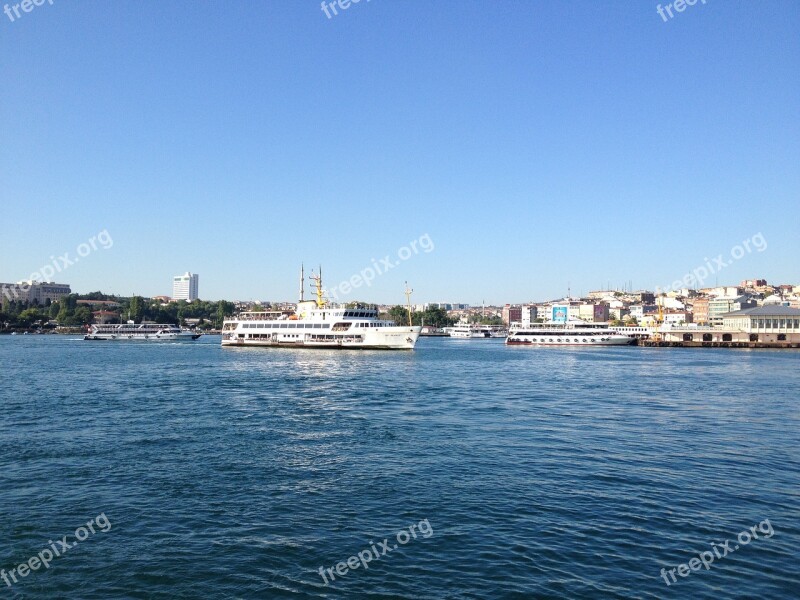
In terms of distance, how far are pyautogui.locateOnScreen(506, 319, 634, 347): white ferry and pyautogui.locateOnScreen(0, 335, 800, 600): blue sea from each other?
88968 millimetres

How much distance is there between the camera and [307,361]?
2606 inches

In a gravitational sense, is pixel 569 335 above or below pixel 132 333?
below

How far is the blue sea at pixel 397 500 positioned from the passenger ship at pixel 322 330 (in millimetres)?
50859

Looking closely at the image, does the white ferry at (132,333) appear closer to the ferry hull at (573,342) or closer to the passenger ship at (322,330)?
the passenger ship at (322,330)

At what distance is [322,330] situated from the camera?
3388 inches

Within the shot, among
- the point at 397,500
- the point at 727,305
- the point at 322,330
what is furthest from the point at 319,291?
the point at 727,305

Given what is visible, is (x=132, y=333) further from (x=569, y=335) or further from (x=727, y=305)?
(x=727, y=305)

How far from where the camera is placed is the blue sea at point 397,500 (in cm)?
1075

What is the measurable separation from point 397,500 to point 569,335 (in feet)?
362

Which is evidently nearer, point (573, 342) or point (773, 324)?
point (773, 324)

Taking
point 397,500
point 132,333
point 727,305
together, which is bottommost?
point 397,500

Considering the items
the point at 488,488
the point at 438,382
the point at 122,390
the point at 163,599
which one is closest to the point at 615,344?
the point at 438,382

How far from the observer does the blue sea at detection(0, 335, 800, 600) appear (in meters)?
10.8

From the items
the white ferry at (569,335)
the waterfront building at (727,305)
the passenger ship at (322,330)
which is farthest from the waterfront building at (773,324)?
the passenger ship at (322,330)
